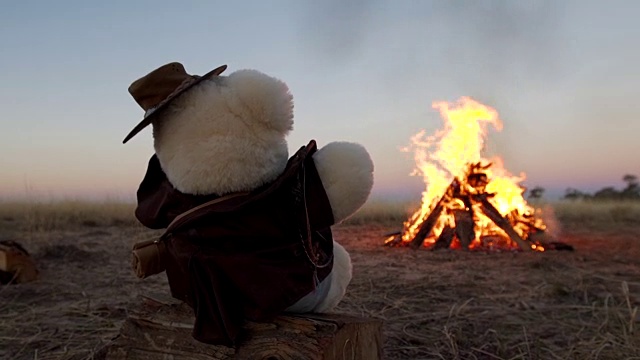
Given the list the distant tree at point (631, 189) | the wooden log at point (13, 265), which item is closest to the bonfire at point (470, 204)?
the wooden log at point (13, 265)

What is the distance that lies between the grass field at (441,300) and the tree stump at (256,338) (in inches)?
51.9

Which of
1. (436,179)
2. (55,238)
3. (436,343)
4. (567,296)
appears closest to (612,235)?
(436,179)

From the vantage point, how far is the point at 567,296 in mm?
5164

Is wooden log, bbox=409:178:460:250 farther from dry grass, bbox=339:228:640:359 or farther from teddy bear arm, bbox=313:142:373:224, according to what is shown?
teddy bear arm, bbox=313:142:373:224

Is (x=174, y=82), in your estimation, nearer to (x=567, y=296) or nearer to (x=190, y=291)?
(x=190, y=291)

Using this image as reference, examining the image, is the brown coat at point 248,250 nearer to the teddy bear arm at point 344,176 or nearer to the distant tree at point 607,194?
the teddy bear arm at point 344,176

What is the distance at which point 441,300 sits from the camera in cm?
505

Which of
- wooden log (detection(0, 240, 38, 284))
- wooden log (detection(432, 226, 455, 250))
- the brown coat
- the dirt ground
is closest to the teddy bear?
the brown coat

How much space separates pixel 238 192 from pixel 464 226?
725 cm

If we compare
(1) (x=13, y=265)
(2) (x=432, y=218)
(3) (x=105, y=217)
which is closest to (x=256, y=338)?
(1) (x=13, y=265)

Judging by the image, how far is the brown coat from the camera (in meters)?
2.00

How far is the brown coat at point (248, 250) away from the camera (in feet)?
6.56

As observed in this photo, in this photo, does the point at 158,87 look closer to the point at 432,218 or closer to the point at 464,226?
the point at 464,226

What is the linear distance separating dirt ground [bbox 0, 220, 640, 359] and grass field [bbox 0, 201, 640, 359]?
0.01m
